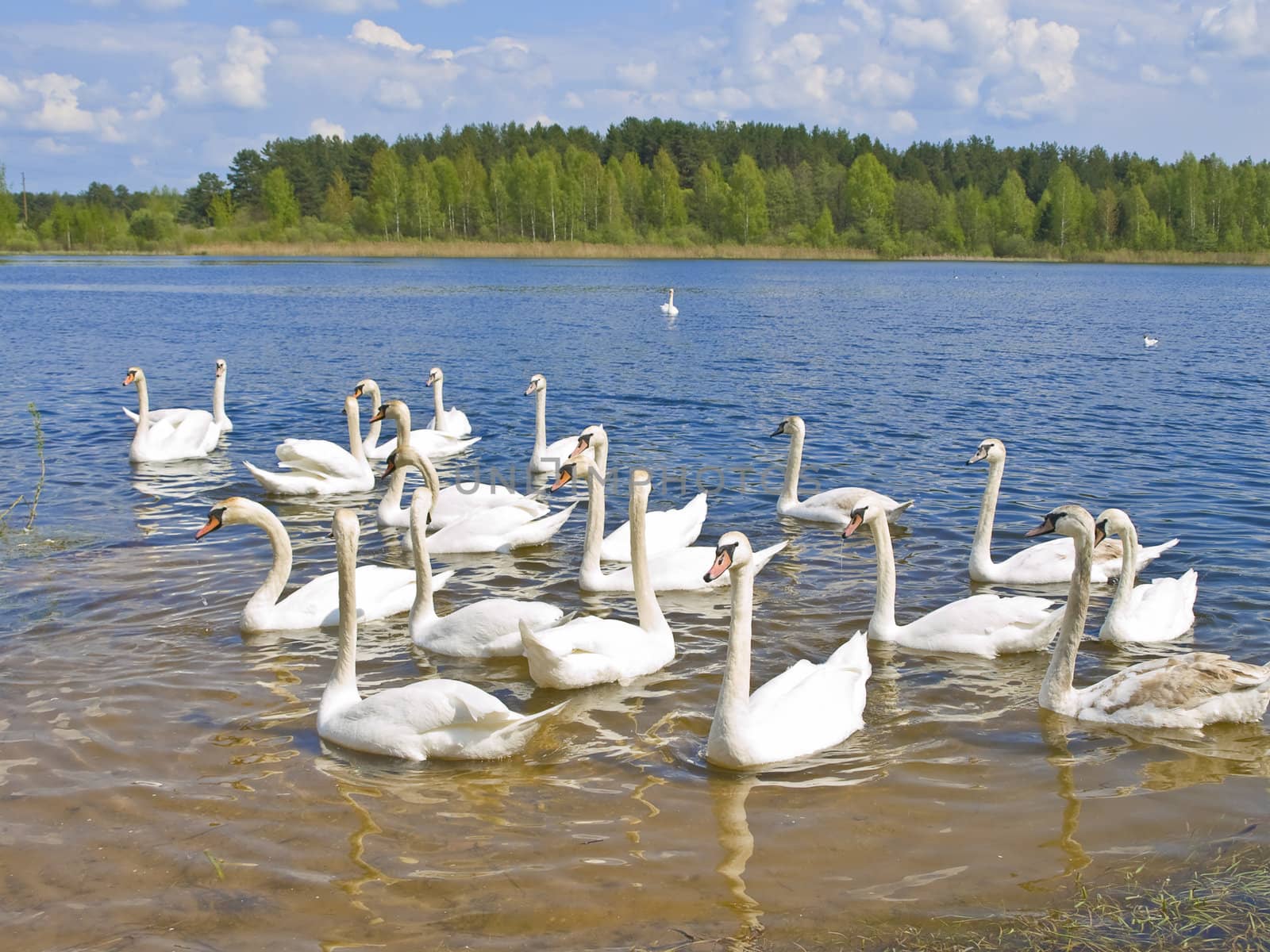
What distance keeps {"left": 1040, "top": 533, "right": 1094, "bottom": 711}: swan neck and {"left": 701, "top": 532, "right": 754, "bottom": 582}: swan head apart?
77.0 inches

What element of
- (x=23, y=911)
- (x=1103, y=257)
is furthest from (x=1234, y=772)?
(x=1103, y=257)

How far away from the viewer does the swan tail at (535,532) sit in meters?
10.2

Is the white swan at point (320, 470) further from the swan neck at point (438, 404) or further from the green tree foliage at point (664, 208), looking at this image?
the green tree foliage at point (664, 208)

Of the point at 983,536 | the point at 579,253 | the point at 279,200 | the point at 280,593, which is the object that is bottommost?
the point at 280,593

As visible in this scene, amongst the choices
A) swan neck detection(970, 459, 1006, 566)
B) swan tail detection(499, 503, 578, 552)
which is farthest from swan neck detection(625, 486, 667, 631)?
swan neck detection(970, 459, 1006, 566)

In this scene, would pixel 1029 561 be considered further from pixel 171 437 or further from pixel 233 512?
pixel 171 437

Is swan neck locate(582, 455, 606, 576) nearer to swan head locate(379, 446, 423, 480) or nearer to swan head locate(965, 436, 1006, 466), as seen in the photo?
swan head locate(379, 446, 423, 480)

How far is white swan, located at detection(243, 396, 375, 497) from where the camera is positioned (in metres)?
12.4

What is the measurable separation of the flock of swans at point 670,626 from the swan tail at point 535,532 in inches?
Result: 0.7

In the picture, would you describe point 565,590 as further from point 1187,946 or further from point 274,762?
point 1187,946

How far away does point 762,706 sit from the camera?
5.97 m

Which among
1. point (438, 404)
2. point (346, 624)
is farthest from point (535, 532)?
point (438, 404)

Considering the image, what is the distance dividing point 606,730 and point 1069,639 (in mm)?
2635

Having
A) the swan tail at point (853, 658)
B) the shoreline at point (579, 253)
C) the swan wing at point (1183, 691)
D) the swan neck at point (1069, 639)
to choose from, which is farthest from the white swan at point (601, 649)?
the shoreline at point (579, 253)
